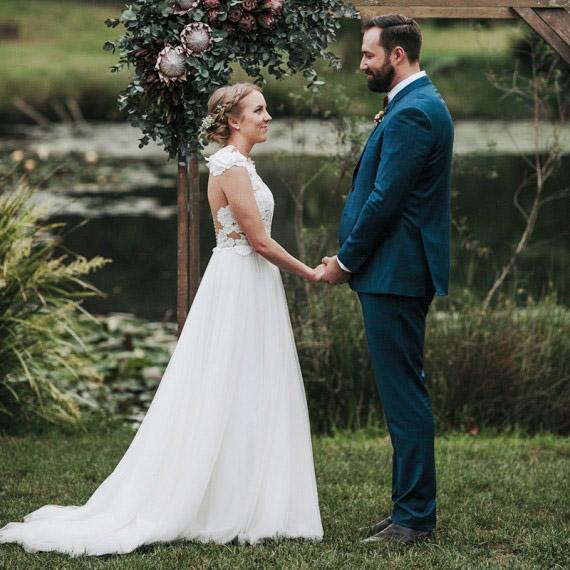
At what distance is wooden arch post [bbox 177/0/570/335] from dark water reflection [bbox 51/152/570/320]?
369cm

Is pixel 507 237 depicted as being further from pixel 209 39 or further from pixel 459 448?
pixel 209 39

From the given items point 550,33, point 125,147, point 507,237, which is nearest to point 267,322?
point 550,33

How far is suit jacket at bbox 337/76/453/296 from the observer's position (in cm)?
399

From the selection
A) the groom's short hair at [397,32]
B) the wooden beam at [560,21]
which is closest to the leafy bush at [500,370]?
the wooden beam at [560,21]

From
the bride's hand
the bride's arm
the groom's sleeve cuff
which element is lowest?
the bride's hand

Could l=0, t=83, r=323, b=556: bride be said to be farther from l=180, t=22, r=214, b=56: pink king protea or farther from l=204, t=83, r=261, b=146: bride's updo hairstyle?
l=180, t=22, r=214, b=56: pink king protea

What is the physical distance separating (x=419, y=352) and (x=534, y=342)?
2955mm

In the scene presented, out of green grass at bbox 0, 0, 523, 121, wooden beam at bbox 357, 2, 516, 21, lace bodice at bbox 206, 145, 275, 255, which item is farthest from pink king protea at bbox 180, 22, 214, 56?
green grass at bbox 0, 0, 523, 121

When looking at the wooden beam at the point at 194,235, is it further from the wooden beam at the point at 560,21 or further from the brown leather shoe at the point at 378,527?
the wooden beam at the point at 560,21

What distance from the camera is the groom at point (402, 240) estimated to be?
4.01 metres

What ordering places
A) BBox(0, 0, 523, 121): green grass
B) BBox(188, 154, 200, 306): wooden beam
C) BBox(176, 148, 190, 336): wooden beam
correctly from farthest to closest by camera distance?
BBox(0, 0, 523, 121): green grass
BBox(188, 154, 200, 306): wooden beam
BBox(176, 148, 190, 336): wooden beam

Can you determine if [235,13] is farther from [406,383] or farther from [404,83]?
[406,383]

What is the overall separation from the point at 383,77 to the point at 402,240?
63 cm

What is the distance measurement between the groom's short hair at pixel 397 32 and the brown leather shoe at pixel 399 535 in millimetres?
1804
